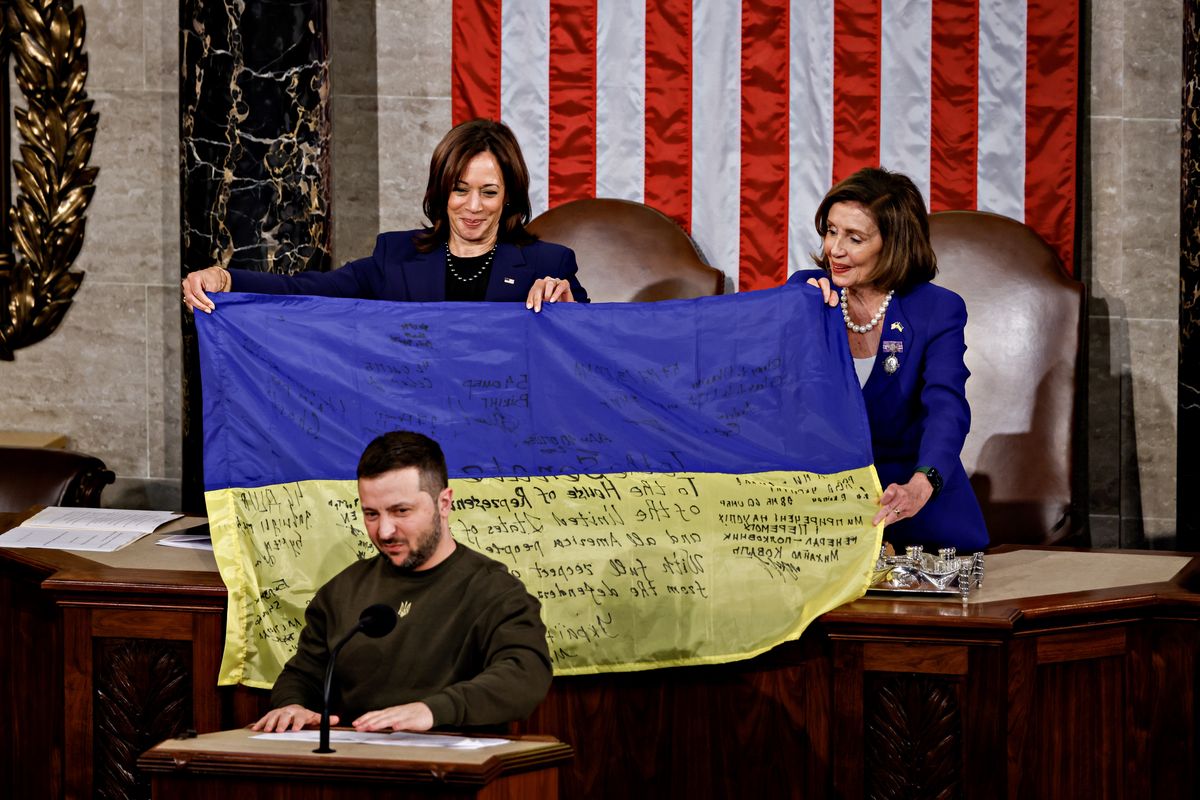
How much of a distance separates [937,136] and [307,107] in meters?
2.89

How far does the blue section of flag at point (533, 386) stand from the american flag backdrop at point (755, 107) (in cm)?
252

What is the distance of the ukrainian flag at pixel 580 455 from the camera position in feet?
13.1

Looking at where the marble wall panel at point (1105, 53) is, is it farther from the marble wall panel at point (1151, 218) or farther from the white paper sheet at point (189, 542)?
the white paper sheet at point (189, 542)

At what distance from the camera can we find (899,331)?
14.6 feet

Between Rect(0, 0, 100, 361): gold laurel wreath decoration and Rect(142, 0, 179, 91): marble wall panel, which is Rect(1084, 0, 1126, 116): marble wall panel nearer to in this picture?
Rect(142, 0, 179, 91): marble wall panel

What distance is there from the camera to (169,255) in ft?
23.4

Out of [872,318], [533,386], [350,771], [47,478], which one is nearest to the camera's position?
[350,771]

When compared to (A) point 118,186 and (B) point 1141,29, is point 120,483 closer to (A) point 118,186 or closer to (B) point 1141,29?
(A) point 118,186

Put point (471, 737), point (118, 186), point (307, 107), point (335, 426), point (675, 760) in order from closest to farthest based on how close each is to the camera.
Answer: point (471, 737)
point (675, 760)
point (335, 426)
point (307, 107)
point (118, 186)

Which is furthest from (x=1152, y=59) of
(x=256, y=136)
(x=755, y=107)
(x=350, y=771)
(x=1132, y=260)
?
(x=350, y=771)

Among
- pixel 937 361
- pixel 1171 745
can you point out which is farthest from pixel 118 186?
pixel 1171 745

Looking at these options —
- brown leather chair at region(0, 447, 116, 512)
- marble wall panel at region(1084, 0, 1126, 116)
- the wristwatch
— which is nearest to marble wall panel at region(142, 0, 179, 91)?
brown leather chair at region(0, 447, 116, 512)

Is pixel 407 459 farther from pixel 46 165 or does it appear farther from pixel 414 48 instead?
pixel 46 165

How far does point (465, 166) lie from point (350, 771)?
7.80 feet
